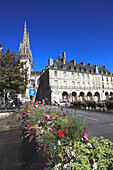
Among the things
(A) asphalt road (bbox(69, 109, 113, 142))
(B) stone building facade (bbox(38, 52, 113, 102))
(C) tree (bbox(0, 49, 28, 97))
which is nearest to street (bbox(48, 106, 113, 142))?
(A) asphalt road (bbox(69, 109, 113, 142))

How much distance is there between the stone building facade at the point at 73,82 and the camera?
1362 inches

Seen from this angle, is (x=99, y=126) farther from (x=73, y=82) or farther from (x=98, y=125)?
(x=73, y=82)

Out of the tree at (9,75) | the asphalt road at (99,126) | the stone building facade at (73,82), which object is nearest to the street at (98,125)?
the asphalt road at (99,126)

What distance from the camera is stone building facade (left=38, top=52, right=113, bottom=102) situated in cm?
3459

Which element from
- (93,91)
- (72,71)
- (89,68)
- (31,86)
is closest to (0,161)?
(72,71)

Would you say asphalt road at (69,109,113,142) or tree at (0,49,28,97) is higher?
tree at (0,49,28,97)

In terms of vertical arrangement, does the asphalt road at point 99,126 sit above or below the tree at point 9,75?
below

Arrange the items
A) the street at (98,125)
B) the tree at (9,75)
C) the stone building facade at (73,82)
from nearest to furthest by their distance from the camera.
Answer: the street at (98,125)
the tree at (9,75)
the stone building facade at (73,82)

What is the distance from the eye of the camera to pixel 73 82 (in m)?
37.8

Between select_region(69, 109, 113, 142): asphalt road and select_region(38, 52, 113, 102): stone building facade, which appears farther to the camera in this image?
select_region(38, 52, 113, 102): stone building facade

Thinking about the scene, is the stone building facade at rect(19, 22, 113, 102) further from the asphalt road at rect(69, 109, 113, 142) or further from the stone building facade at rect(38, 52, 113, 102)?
the asphalt road at rect(69, 109, 113, 142)

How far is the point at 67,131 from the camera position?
206 centimetres

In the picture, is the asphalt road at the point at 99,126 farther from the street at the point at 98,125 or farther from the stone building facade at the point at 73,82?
the stone building facade at the point at 73,82

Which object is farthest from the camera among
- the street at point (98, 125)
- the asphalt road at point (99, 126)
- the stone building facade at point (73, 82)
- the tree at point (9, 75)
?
the stone building facade at point (73, 82)
